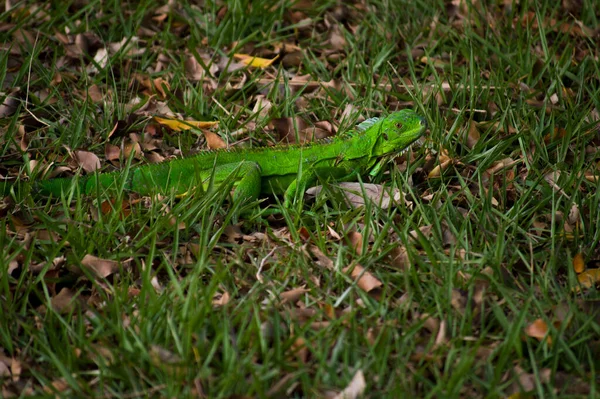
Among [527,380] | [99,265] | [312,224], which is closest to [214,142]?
[312,224]

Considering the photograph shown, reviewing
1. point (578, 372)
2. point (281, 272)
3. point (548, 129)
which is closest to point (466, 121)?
point (548, 129)

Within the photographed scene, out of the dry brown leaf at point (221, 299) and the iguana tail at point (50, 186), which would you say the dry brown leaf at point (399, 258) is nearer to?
the dry brown leaf at point (221, 299)

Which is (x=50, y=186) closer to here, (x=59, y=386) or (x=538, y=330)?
(x=59, y=386)

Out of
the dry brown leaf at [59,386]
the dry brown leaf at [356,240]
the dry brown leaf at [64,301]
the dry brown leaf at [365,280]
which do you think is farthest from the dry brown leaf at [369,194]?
the dry brown leaf at [59,386]

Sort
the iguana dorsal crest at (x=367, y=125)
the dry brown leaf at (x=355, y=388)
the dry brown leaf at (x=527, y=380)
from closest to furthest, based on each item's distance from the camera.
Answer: the dry brown leaf at (x=355, y=388), the dry brown leaf at (x=527, y=380), the iguana dorsal crest at (x=367, y=125)

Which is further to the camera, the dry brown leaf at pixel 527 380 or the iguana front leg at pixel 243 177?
the iguana front leg at pixel 243 177

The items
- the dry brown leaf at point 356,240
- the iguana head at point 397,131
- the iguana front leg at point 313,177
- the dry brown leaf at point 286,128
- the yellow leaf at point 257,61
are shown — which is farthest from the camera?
the yellow leaf at point 257,61

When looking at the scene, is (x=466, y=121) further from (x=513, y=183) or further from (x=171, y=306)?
(x=171, y=306)
